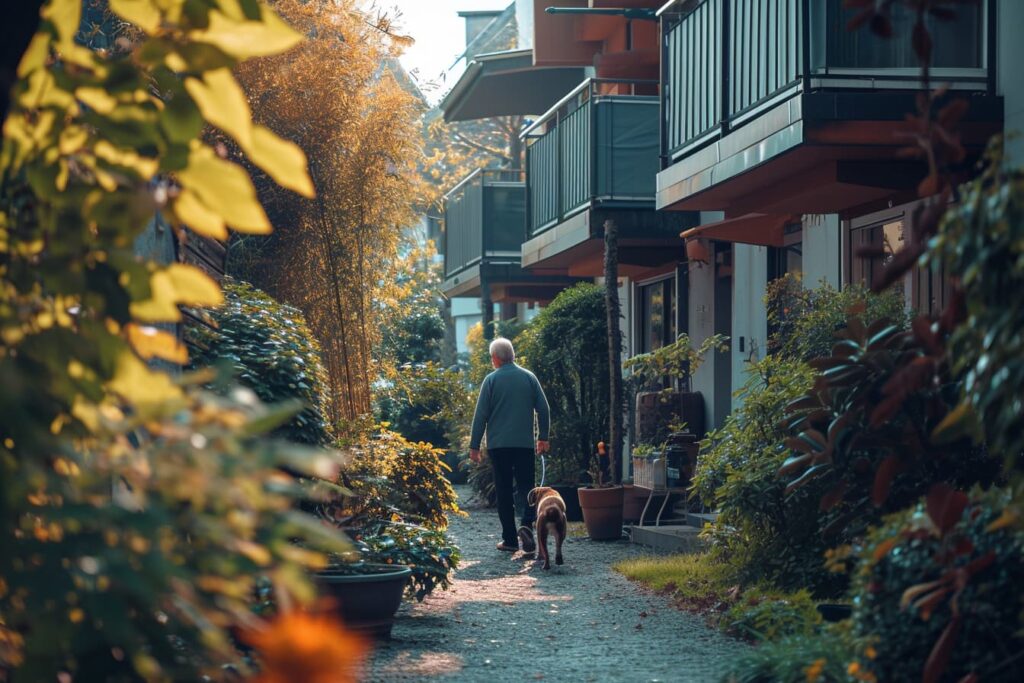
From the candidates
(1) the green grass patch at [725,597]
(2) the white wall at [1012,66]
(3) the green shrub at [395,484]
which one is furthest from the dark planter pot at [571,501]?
(2) the white wall at [1012,66]

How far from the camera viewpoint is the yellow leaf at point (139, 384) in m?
1.65

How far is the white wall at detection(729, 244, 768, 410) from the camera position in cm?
1290

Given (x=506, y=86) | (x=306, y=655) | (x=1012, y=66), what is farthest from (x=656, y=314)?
(x=306, y=655)

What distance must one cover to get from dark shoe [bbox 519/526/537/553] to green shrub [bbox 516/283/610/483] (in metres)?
4.33

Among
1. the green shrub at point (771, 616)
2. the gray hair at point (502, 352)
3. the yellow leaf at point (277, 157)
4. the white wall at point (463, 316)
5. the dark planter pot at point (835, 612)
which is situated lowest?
the green shrub at point (771, 616)

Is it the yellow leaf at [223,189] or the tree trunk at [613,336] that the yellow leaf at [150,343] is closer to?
the yellow leaf at [223,189]

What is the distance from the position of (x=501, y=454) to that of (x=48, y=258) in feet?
32.8

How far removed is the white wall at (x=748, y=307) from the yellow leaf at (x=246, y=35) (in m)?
11.1

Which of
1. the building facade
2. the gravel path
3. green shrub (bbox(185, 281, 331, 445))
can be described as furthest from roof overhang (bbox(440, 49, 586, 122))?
green shrub (bbox(185, 281, 331, 445))

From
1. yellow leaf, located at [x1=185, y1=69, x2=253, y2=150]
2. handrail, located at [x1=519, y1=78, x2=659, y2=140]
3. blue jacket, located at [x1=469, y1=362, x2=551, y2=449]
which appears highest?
handrail, located at [x1=519, y1=78, x2=659, y2=140]

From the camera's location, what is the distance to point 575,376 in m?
16.4

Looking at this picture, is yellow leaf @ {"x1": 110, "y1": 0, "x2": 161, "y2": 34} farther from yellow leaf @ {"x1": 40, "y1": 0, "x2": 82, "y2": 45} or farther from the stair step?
the stair step

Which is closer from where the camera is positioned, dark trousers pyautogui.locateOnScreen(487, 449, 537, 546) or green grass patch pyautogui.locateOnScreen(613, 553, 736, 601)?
green grass patch pyautogui.locateOnScreen(613, 553, 736, 601)

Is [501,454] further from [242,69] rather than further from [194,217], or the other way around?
[194,217]
